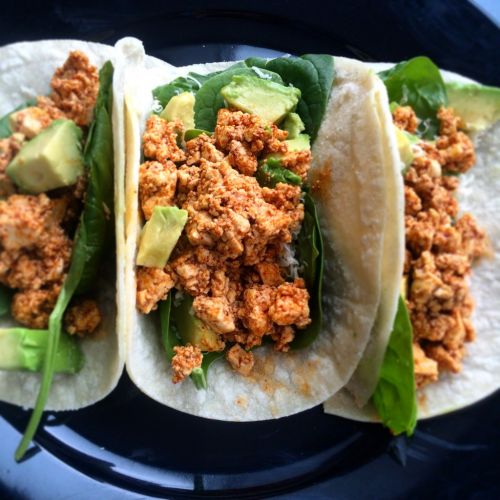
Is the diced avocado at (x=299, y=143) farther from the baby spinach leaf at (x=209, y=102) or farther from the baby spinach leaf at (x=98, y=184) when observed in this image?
the baby spinach leaf at (x=98, y=184)

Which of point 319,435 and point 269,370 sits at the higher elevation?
point 269,370

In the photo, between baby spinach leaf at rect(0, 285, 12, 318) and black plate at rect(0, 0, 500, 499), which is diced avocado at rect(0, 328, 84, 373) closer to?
baby spinach leaf at rect(0, 285, 12, 318)

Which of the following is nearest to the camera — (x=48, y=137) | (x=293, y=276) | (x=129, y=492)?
(x=48, y=137)

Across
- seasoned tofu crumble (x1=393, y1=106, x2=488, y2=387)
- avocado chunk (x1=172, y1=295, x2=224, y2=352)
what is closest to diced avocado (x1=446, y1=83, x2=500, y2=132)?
seasoned tofu crumble (x1=393, y1=106, x2=488, y2=387)

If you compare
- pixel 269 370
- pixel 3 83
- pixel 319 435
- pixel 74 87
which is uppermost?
pixel 74 87

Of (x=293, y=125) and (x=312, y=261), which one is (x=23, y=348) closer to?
(x=312, y=261)

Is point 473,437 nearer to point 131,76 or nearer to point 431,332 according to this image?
point 431,332

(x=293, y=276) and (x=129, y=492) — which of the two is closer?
(x=293, y=276)

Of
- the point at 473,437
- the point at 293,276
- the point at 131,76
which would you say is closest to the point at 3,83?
the point at 131,76
